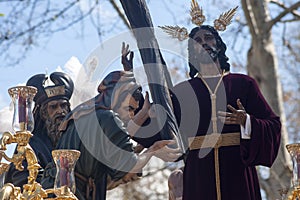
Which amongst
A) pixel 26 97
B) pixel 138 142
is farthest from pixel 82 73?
pixel 26 97

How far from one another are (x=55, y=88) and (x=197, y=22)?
1440 mm

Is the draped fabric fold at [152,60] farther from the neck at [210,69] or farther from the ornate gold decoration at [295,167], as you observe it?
the ornate gold decoration at [295,167]

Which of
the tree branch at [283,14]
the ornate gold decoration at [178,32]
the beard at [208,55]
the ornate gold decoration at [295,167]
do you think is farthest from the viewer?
the tree branch at [283,14]

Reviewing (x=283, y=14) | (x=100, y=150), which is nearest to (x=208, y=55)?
(x=100, y=150)

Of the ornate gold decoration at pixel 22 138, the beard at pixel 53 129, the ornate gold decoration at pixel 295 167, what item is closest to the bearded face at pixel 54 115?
the beard at pixel 53 129

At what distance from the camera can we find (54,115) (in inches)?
361

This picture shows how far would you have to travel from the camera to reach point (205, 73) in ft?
27.5

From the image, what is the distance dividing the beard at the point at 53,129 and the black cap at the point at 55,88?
0.19 m

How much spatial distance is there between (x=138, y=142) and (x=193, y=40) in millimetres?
873

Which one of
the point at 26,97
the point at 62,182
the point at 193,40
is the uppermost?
the point at 193,40

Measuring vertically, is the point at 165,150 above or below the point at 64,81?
below

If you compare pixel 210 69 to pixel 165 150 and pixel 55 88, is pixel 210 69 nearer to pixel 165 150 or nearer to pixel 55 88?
pixel 165 150

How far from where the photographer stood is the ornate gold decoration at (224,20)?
8508 millimetres

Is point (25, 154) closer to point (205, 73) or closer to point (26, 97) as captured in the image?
point (26, 97)
